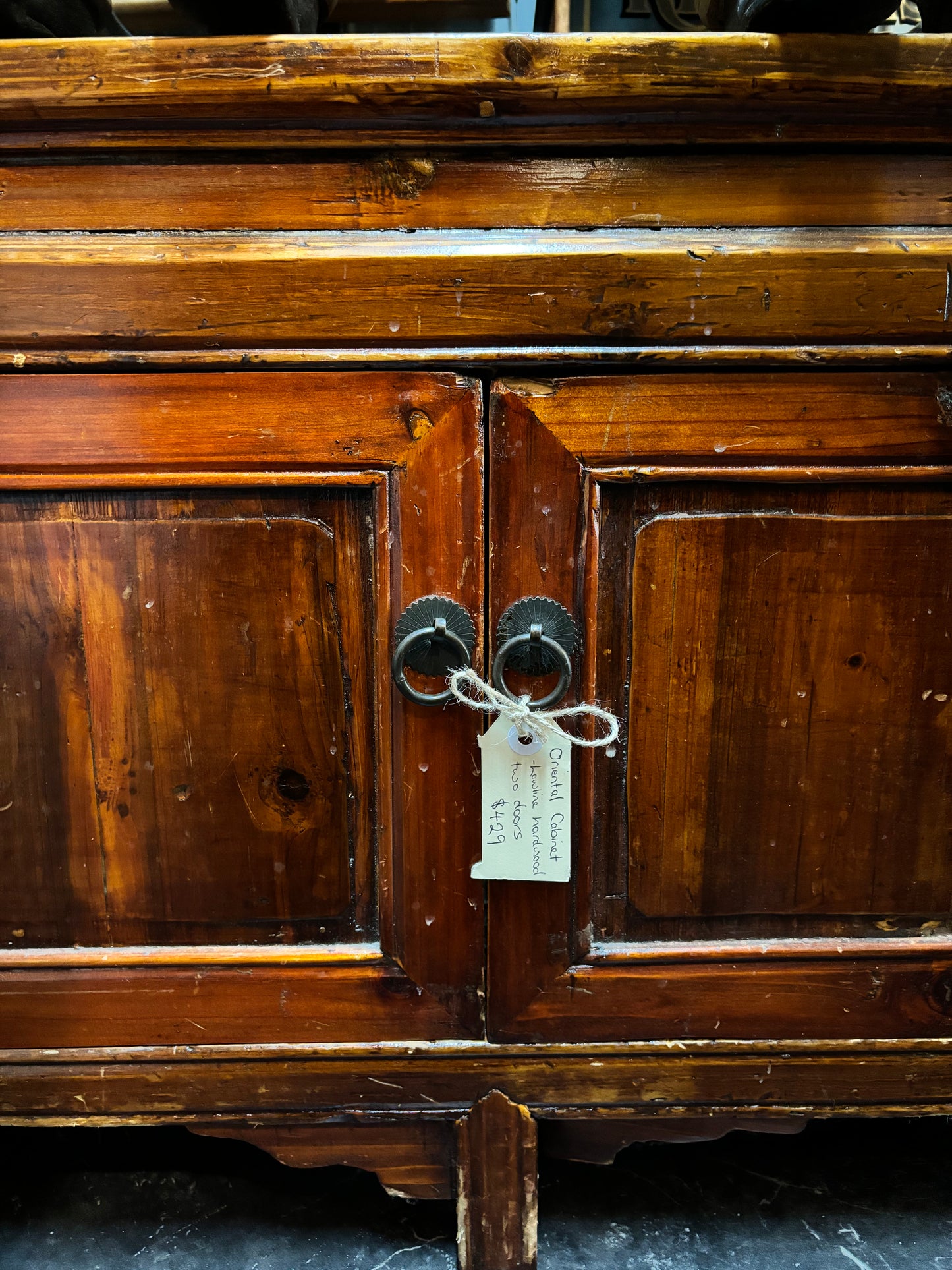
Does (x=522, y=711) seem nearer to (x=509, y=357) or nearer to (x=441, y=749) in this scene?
(x=441, y=749)

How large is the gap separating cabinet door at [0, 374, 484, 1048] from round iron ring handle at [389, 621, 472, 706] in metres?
0.02

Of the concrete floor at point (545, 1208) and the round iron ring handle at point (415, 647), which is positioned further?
the concrete floor at point (545, 1208)

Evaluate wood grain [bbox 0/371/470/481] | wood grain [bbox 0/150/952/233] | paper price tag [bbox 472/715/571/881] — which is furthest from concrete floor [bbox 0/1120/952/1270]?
wood grain [bbox 0/150/952/233]

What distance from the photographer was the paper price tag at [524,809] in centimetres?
54

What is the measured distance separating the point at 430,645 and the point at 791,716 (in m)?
0.27

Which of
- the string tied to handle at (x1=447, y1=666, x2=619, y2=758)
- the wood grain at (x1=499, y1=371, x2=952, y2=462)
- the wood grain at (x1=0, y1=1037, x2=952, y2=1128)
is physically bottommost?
the wood grain at (x1=0, y1=1037, x2=952, y2=1128)

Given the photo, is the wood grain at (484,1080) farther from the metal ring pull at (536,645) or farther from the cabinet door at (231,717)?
the metal ring pull at (536,645)

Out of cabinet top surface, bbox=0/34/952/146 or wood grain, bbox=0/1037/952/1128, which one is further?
wood grain, bbox=0/1037/952/1128

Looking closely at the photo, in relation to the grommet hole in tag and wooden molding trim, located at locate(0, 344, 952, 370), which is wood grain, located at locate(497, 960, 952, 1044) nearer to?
the grommet hole in tag

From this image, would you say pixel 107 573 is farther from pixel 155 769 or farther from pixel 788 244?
pixel 788 244

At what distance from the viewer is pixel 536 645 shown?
0.52 meters

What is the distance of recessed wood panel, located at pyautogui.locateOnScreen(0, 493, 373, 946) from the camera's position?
1.76 ft

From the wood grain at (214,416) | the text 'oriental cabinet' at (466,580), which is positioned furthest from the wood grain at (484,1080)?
the wood grain at (214,416)

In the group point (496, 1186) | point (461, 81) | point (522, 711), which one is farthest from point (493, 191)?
point (496, 1186)
